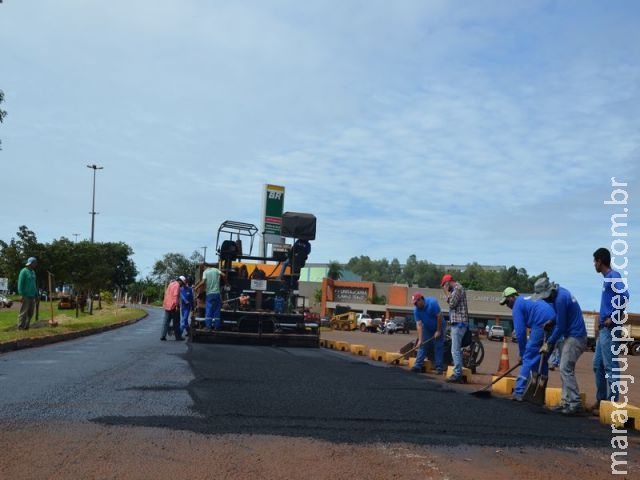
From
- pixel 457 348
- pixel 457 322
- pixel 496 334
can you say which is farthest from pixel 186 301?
pixel 496 334

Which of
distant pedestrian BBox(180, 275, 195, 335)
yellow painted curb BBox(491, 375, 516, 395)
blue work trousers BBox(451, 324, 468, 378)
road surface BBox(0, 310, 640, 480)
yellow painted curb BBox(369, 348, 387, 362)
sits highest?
distant pedestrian BBox(180, 275, 195, 335)

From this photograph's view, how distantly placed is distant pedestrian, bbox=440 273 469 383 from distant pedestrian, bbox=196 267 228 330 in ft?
21.3

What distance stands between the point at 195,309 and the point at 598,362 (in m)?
10.9

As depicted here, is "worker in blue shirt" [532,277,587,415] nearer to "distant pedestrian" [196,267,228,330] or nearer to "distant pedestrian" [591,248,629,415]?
"distant pedestrian" [591,248,629,415]

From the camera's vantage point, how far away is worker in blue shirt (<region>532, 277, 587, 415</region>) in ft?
23.9

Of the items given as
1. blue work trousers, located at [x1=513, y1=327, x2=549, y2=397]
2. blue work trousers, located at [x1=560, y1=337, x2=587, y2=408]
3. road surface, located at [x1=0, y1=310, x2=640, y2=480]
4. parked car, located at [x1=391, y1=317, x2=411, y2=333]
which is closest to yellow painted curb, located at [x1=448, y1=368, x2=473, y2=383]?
road surface, located at [x1=0, y1=310, x2=640, y2=480]

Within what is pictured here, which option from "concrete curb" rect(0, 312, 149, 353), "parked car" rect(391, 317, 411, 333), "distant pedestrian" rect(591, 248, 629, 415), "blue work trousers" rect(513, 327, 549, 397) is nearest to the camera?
"distant pedestrian" rect(591, 248, 629, 415)

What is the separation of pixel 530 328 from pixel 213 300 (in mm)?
8655

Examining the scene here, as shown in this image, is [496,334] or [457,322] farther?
[496,334]

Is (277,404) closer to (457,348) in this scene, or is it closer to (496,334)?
(457,348)

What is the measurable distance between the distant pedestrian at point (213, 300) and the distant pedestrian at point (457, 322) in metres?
6.49

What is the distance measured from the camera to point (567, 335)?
746 centimetres

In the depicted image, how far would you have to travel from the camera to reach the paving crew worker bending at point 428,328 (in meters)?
11.6

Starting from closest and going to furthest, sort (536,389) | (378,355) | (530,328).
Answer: (536,389) < (530,328) < (378,355)
